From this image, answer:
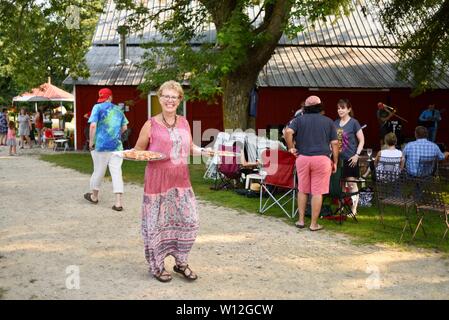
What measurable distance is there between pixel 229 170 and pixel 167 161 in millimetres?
5703

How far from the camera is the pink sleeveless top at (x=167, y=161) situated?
4941 mm

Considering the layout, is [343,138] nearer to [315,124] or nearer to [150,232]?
[315,124]

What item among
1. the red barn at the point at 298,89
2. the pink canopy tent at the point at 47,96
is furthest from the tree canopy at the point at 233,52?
the pink canopy tent at the point at 47,96

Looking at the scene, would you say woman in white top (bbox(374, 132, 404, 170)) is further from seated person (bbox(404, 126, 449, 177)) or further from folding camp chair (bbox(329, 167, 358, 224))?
folding camp chair (bbox(329, 167, 358, 224))

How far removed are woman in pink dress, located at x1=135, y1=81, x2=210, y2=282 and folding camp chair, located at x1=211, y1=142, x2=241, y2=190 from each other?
16.4 ft

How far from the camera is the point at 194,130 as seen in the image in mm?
20594

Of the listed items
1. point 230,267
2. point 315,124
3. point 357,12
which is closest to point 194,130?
point 357,12

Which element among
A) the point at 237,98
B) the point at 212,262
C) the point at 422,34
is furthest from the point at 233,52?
the point at 212,262

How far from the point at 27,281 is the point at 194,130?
15.7 metres

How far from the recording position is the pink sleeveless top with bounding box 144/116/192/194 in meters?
4.94

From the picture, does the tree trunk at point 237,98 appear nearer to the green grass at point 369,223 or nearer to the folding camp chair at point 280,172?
the green grass at point 369,223

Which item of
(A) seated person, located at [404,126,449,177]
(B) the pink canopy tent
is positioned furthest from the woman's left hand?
(B) the pink canopy tent

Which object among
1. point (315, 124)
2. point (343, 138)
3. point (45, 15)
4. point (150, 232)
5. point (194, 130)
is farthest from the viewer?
point (194, 130)

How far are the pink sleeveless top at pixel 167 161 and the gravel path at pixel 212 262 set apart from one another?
898 mm
